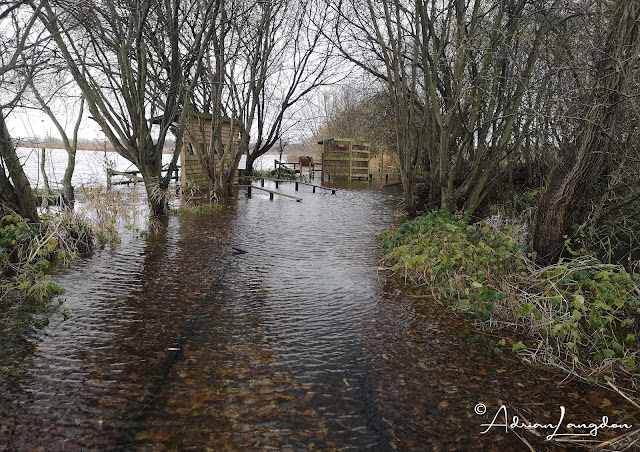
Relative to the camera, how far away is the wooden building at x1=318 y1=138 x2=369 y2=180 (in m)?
28.4

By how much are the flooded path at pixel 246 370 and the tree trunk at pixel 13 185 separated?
1129 mm

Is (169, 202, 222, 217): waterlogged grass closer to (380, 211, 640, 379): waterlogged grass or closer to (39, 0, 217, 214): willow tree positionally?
(39, 0, 217, 214): willow tree

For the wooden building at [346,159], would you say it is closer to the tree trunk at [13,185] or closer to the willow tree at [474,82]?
the willow tree at [474,82]

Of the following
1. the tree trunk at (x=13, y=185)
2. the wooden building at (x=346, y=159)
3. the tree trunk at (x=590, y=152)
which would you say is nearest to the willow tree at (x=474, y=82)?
the tree trunk at (x=590, y=152)

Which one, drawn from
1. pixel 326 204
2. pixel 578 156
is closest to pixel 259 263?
pixel 578 156

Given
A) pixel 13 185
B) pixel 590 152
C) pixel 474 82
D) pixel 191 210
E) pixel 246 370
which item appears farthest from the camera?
pixel 191 210

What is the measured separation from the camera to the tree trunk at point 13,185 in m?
5.74

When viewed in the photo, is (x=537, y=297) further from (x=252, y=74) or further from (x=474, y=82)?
(x=252, y=74)

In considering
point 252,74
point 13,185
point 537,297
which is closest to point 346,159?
point 252,74

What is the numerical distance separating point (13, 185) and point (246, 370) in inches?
192

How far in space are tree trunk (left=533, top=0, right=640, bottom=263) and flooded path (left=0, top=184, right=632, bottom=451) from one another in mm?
1963

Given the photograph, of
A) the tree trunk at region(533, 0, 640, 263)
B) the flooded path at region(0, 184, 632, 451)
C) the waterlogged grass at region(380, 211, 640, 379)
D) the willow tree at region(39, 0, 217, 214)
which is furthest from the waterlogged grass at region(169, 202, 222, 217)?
the tree trunk at region(533, 0, 640, 263)

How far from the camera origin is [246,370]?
3.41m

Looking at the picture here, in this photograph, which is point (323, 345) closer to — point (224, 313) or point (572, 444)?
point (224, 313)
